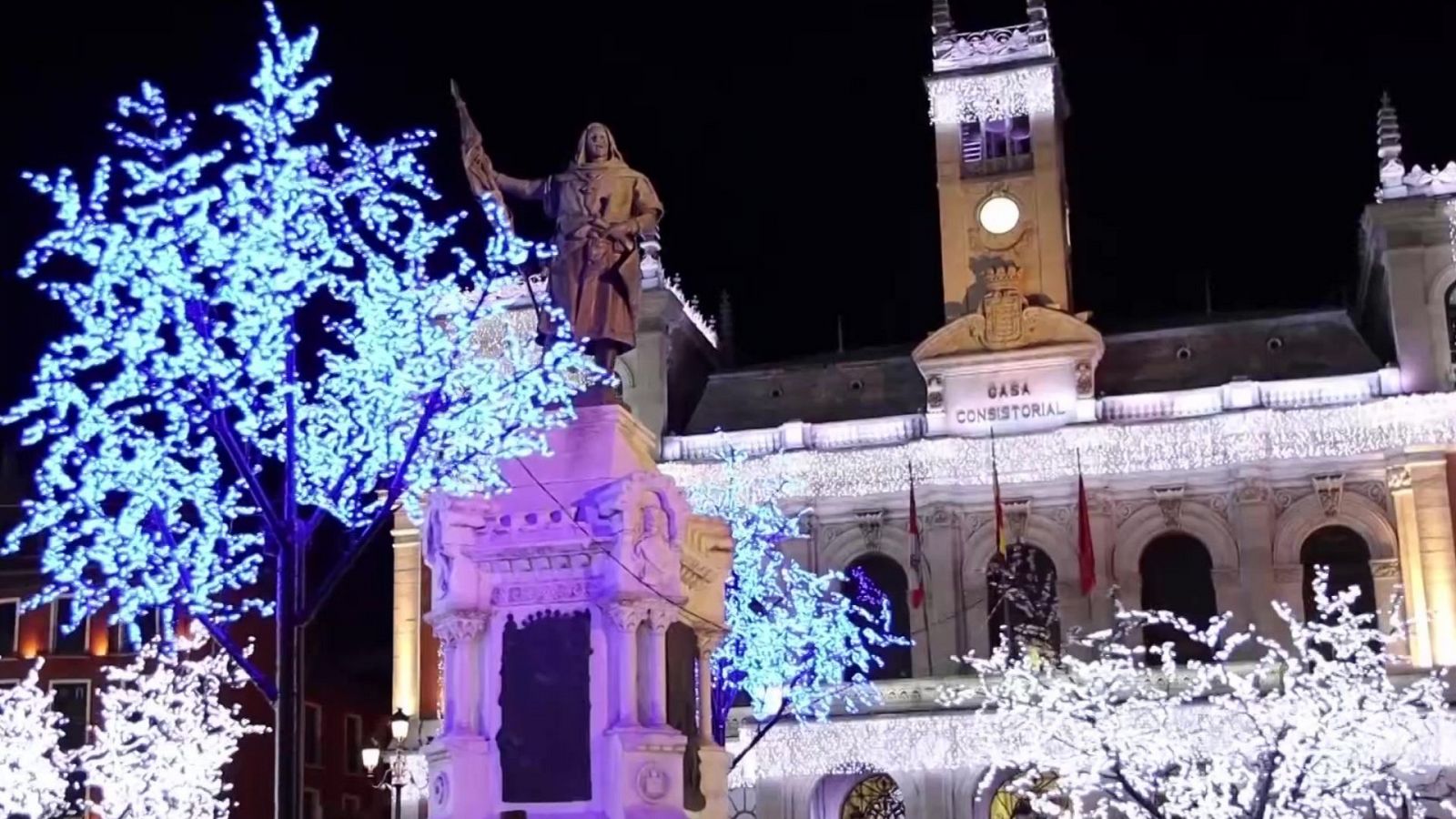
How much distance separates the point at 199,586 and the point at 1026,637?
25626 millimetres

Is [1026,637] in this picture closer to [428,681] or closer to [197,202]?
[428,681]

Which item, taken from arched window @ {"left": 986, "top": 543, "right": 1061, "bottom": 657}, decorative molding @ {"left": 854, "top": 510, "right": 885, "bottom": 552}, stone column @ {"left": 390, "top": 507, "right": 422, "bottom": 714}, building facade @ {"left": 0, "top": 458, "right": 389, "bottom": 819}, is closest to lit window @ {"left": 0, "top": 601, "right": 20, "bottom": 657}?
building facade @ {"left": 0, "top": 458, "right": 389, "bottom": 819}

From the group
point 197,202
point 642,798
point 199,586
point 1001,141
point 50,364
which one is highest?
point 1001,141

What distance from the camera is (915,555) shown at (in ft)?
128

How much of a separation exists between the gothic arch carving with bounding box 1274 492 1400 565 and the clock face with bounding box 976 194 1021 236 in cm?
891

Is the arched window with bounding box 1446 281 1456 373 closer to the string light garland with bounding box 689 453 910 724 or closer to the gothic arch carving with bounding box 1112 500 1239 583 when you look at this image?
the gothic arch carving with bounding box 1112 500 1239 583

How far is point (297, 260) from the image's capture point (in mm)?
14969

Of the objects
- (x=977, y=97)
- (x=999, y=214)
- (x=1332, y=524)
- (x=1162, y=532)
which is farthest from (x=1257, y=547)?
(x=977, y=97)

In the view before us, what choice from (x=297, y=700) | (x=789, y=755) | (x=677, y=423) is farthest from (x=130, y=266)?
(x=677, y=423)

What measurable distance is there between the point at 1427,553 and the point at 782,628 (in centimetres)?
1302

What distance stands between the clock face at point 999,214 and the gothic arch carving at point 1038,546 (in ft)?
22.2

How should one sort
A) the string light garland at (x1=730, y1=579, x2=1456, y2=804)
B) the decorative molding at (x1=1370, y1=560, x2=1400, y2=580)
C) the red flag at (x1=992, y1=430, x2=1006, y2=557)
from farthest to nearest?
the red flag at (x1=992, y1=430, x2=1006, y2=557) < the decorative molding at (x1=1370, y1=560, x2=1400, y2=580) < the string light garland at (x1=730, y1=579, x2=1456, y2=804)

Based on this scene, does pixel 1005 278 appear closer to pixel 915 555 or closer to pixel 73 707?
pixel 915 555

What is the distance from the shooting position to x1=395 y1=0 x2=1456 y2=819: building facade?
37281mm
